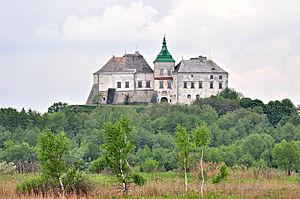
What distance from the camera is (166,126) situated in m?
61.6

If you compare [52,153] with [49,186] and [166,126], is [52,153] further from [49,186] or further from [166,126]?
[166,126]

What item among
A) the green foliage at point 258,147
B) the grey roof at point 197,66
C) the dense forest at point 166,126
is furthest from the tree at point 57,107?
the green foliage at point 258,147

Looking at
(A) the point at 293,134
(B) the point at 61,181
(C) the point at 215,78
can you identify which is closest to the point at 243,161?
(A) the point at 293,134

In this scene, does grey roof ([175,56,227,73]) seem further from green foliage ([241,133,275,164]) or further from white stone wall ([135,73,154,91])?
green foliage ([241,133,275,164])

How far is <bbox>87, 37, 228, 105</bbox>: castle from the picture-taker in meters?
68.2

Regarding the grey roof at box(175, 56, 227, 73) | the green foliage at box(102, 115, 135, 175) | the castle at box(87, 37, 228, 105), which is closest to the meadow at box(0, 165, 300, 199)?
the green foliage at box(102, 115, 135, 175)

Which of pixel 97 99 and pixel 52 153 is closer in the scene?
pixel 52 153

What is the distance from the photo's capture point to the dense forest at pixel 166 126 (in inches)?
1832

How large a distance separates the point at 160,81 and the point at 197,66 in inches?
189

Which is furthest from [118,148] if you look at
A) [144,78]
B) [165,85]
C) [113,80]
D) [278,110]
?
[144,78]

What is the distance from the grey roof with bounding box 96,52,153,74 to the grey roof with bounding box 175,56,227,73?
4.44 meters

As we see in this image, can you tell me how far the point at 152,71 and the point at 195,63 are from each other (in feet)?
18.0

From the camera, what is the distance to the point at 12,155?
4472 centimetres

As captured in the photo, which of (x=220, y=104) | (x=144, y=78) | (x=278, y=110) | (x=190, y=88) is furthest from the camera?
(x=144, y=78)
